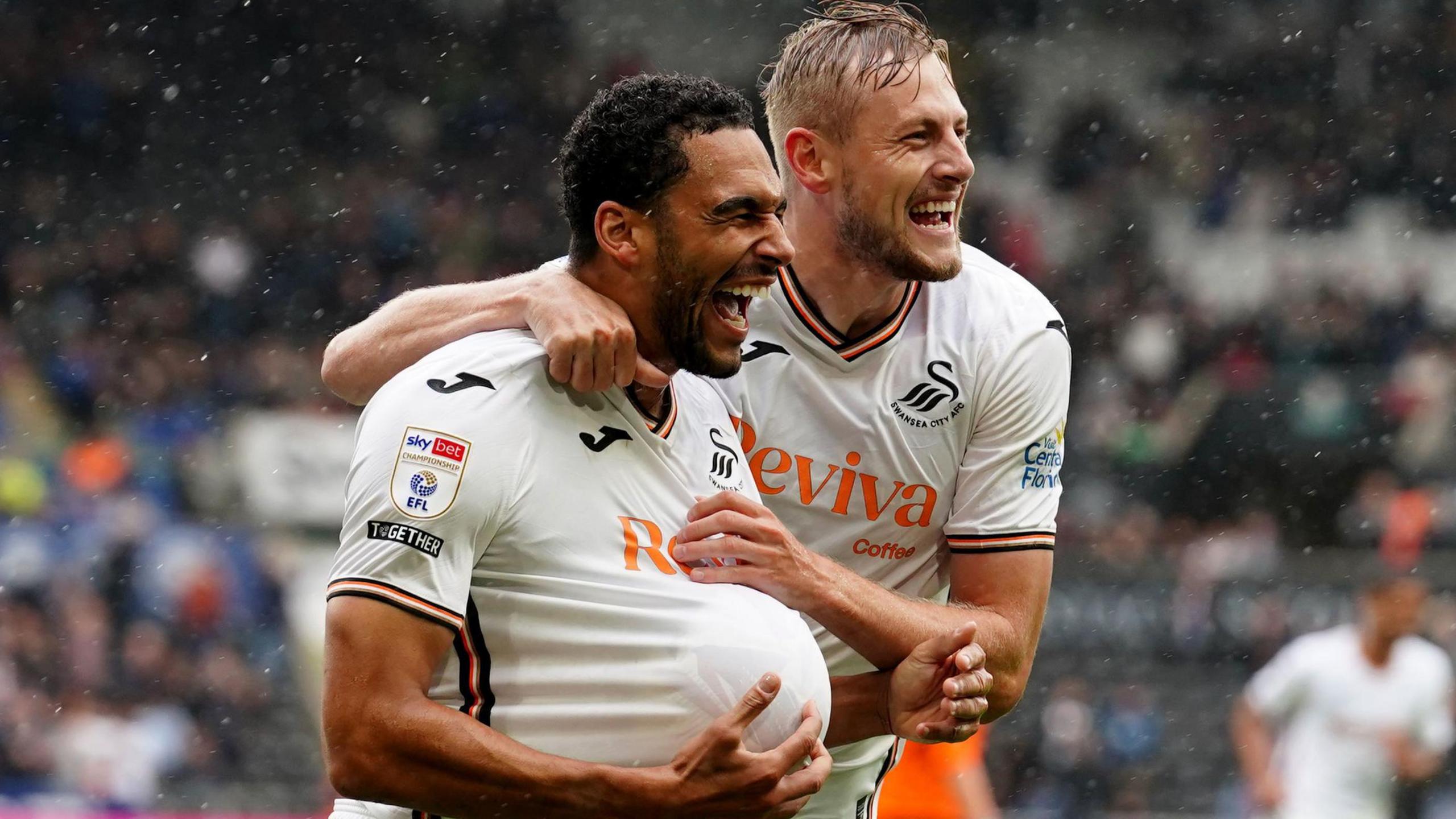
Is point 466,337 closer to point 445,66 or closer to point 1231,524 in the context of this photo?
point 1231,524

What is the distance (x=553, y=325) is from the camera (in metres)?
3.16

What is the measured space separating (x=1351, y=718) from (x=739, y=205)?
21.5ft

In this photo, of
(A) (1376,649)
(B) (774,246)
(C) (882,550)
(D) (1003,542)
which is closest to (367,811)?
(B) (774,246)

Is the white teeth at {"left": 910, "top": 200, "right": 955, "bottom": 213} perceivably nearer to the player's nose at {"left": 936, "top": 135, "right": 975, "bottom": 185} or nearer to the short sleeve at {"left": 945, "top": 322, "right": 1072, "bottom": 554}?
the player's nose at {"left": 936, "top": 135, "right": 975, "bottom": 185}

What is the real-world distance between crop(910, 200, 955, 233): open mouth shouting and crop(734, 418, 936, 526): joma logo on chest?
55cm

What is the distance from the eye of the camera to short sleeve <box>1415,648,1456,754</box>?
8695mm

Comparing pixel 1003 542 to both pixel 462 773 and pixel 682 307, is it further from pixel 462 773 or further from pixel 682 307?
pixel 462 773

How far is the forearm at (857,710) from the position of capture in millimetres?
3707

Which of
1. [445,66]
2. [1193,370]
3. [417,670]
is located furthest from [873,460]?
[445,66]

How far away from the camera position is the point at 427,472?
2.91m

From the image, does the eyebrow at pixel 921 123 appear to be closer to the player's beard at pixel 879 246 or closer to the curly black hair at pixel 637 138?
the player's beard at pixel 879 246

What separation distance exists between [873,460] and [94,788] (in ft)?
29.0

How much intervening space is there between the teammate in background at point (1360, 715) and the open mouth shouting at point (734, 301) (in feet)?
20.6

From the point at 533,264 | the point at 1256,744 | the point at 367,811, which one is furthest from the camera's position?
the point at 533,264
